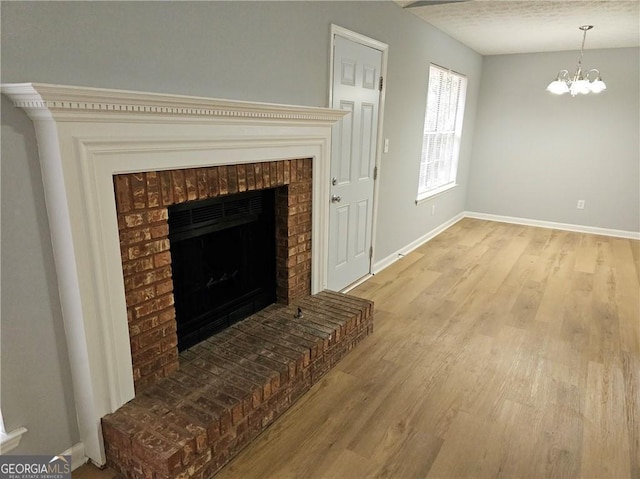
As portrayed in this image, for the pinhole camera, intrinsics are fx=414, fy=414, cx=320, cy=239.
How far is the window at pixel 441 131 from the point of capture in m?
4.83

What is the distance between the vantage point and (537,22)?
398 centimetres

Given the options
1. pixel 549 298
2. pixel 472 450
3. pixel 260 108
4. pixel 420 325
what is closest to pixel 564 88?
pixel 549 298

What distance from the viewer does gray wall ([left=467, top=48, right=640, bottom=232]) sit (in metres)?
5.29

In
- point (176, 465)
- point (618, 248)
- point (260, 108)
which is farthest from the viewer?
point (618, 248)

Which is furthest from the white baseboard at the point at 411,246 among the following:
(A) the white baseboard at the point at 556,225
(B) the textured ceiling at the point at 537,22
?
(B) the textured ceiling at the point at 537,22

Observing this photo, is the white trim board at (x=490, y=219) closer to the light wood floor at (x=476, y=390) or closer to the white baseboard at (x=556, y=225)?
the white baseboard at (x=556, y=225)

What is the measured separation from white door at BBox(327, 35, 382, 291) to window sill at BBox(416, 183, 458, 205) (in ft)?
4.37

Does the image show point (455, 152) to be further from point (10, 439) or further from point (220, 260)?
point (10, 439)

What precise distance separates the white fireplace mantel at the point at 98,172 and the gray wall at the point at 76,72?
0.06 metres

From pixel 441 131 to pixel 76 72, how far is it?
14.9ft

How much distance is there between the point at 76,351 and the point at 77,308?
20 cm

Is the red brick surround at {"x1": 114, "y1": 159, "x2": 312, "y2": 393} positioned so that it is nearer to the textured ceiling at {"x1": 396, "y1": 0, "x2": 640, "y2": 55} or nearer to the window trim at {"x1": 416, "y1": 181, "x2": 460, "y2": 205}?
the textured ceiling at {"x1": 396, "y1": 0, "x2": 640, "y2": 55}

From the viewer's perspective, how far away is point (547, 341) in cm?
287

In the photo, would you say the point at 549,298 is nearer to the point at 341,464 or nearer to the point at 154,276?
the point at 341,464
